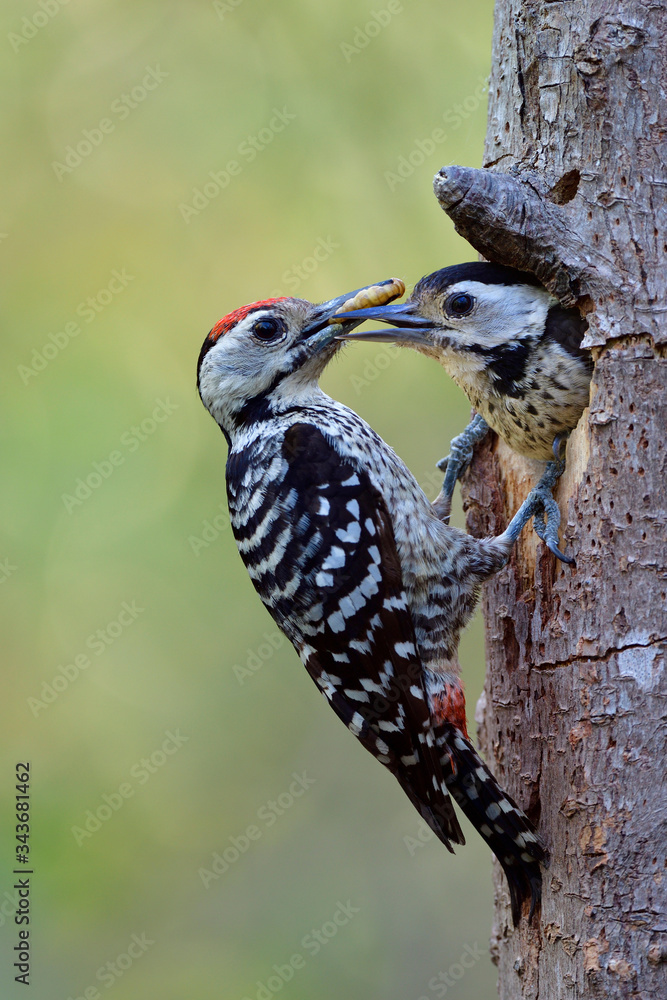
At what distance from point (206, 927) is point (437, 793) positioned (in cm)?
333

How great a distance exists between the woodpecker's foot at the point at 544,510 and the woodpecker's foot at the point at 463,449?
0.44m

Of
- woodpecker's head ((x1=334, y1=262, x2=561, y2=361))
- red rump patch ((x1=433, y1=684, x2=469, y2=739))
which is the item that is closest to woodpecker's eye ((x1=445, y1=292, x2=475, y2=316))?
woodpecker's head ((x1=334, y1=262, x2=561, y2=361))

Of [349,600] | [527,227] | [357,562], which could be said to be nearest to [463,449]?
[357,562]

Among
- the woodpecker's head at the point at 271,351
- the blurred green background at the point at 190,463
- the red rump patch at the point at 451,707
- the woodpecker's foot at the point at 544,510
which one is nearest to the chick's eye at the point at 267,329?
the woodpecker's head at the point at 271,351

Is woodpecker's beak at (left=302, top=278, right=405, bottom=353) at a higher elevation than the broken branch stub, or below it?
below

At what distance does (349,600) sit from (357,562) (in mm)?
124

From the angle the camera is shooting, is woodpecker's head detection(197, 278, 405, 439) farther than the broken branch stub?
Yes

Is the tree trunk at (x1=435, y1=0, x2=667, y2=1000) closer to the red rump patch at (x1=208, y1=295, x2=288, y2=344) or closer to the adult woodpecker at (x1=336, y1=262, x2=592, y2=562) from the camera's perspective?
the adult woodpecker at (x1=336, y1=262, x2=592, y2=562)

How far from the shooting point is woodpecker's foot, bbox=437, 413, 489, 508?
3.31 m

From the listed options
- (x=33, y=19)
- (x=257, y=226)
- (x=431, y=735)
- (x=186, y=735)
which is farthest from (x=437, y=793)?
(x=33, y=19)

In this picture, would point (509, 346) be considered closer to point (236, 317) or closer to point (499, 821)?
point (236, 317)

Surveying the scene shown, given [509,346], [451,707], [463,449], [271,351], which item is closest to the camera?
[509,346]

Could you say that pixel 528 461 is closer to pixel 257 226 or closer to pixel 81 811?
pixel 257 226

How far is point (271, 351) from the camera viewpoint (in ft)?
10.5
